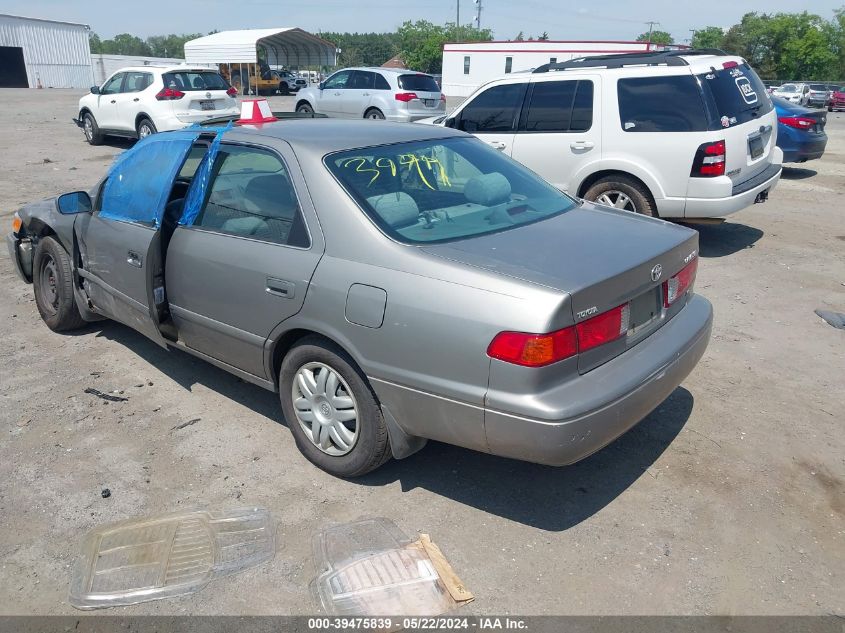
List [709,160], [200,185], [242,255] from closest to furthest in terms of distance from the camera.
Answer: [242,255] < [200,185] < [709,160]

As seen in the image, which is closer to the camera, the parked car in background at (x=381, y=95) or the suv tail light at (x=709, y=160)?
the suv tail light at (x=709, y=160)

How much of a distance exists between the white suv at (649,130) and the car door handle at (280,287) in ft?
16.1

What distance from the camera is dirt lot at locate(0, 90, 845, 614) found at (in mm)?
2826

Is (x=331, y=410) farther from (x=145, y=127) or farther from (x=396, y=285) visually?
(x=145, y=127)

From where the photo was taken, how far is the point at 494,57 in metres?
47.3

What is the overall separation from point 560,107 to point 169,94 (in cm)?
984

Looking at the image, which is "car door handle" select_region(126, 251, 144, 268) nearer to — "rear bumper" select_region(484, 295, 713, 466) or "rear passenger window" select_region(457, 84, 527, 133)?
"rear bumper" select_region(484, 295, 713, 466)

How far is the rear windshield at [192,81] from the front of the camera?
14656 millimetres

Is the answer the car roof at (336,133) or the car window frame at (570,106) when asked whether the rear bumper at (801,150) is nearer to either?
the car window frame at (570,106)

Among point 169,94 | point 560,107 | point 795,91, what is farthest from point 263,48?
point 560,107

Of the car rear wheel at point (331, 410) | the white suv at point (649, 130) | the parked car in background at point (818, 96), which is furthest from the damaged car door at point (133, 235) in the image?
the parked car in background at point (818, 96)

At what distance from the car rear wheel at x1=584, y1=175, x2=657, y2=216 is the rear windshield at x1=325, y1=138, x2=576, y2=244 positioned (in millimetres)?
3390

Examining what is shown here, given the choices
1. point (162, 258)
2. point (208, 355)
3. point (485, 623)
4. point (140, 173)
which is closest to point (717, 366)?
point (485, 623)

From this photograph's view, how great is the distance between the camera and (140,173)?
14.6 ft
